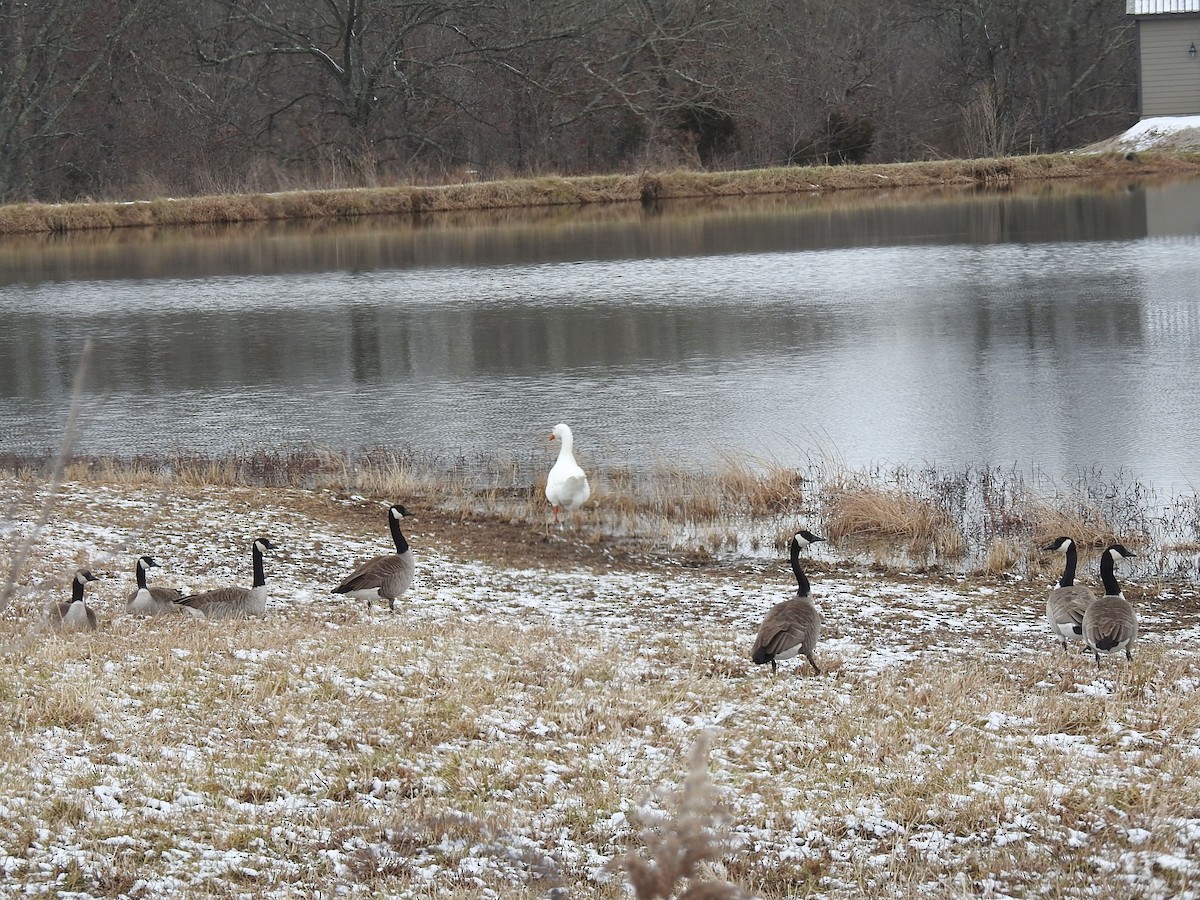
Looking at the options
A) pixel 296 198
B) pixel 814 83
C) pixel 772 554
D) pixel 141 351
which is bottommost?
pixel 772 554

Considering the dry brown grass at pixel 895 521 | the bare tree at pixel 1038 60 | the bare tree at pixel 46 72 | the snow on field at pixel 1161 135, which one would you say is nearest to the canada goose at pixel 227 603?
the dry brown grass at pixel 895 521

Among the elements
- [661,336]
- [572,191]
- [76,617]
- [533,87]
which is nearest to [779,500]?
[76,617]

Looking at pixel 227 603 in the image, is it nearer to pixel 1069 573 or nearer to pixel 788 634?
pixel 788 634

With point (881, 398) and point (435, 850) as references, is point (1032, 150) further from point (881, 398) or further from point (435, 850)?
point (435, 850)

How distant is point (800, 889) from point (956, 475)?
41.2 ft

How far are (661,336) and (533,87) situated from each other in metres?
34.9

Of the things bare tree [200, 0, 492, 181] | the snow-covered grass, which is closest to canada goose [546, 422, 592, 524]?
the snow-covered grass

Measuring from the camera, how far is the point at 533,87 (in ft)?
204

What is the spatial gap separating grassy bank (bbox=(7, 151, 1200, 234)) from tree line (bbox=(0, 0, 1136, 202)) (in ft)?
14.8

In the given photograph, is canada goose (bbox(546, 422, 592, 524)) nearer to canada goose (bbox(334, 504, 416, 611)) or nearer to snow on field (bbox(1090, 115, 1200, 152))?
canada goose (bbox(334, 504, 416, 611))

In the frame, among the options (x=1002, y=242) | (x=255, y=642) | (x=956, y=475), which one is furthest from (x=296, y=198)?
(x=255, y=642)

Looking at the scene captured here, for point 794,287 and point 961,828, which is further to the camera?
point 794,287

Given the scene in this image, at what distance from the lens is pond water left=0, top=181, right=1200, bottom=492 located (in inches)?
841

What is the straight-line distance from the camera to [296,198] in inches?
2144
